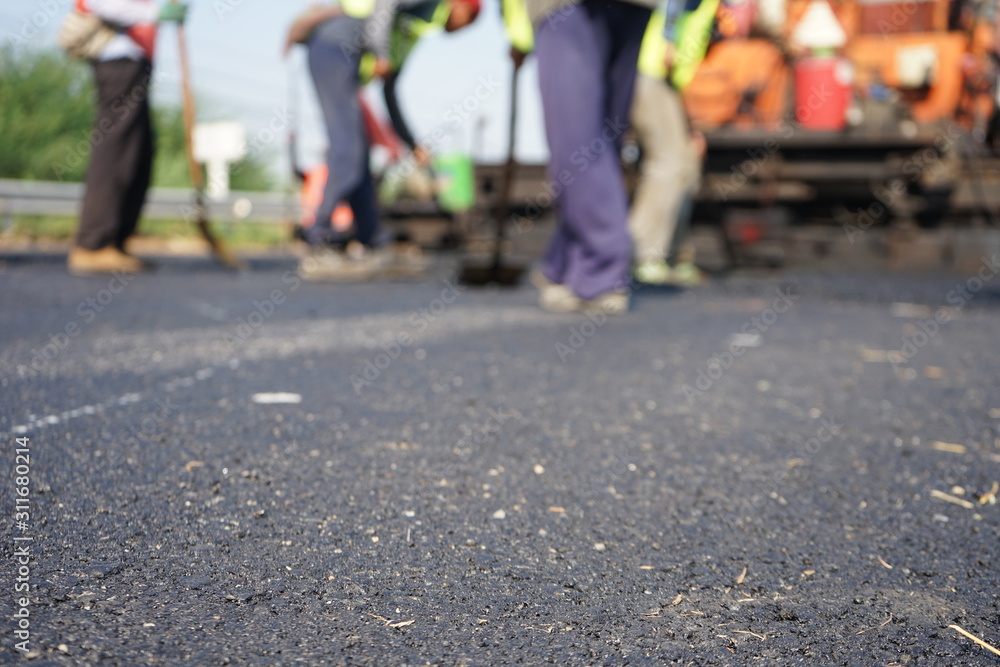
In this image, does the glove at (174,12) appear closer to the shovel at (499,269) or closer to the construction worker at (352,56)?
the construction worker at (352,56)

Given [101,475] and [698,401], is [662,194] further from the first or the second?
[101,475]

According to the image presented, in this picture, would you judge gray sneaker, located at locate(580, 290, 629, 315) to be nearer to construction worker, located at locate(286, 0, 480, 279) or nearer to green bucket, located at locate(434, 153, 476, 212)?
construction worker, located at locate(286, 0, 480, 279)

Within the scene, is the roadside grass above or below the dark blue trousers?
below

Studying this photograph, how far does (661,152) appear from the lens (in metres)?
5.19

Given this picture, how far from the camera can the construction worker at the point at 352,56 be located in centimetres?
528

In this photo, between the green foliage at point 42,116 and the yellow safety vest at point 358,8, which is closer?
the yellow safety vest at point 358,8

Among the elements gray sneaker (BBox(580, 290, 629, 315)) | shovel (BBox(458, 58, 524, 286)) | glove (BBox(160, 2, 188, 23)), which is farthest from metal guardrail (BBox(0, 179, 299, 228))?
gray sneaker (BBox(580, 290, 629, 315))

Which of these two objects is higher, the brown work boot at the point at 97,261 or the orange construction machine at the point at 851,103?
the orange construction machine at the point at 851,103

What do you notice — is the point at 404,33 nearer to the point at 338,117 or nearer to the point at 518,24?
the point at 338,117

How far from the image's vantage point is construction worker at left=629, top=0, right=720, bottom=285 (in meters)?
4.89

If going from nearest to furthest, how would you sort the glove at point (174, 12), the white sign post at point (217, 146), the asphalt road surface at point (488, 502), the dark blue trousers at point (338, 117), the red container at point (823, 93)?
1. the asphalt road surface at point (488, 502)
2. the dark blue trousers at point (338, 117)
3. the glove at point (174, 12)
4. the red container at point (823, 93)
5. the white sign post at point (217, 146)

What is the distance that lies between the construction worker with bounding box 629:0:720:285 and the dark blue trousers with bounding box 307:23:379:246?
1586mm

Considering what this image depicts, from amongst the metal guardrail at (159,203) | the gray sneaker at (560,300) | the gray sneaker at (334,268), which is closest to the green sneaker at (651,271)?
the gray sneaker at (560,300)

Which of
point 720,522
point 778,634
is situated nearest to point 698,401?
point 720,522
